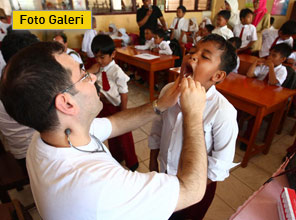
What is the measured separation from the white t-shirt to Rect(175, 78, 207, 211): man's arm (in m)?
1.11

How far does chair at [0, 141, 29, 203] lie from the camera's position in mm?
1350

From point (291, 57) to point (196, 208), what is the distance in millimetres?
2927

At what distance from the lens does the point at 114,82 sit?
197cm

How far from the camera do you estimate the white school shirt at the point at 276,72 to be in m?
2.33

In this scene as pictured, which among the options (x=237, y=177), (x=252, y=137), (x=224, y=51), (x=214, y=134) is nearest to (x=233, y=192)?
(x=237, y=177)

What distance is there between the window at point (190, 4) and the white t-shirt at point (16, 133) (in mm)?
7138

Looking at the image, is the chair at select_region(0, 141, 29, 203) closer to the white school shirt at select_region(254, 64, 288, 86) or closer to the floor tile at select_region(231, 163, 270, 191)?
the floor tile at select_region(231, 163, 270, 191)

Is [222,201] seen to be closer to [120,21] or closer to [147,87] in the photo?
[147,87]

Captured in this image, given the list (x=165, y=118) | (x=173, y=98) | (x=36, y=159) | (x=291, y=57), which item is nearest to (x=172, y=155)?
(x=165, y=118)

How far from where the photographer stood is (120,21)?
6465 mm

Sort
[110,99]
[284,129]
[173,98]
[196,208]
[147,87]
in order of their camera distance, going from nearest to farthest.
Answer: [173,98], [196,208], [110,99], [284,129], [147,87]

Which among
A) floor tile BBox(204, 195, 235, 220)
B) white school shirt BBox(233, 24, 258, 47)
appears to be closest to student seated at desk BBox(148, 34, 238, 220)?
floor tile BBox(204, 195, 235, 220)

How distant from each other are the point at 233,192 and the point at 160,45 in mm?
2923

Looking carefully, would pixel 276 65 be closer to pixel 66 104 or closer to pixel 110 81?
pixel 110 81
